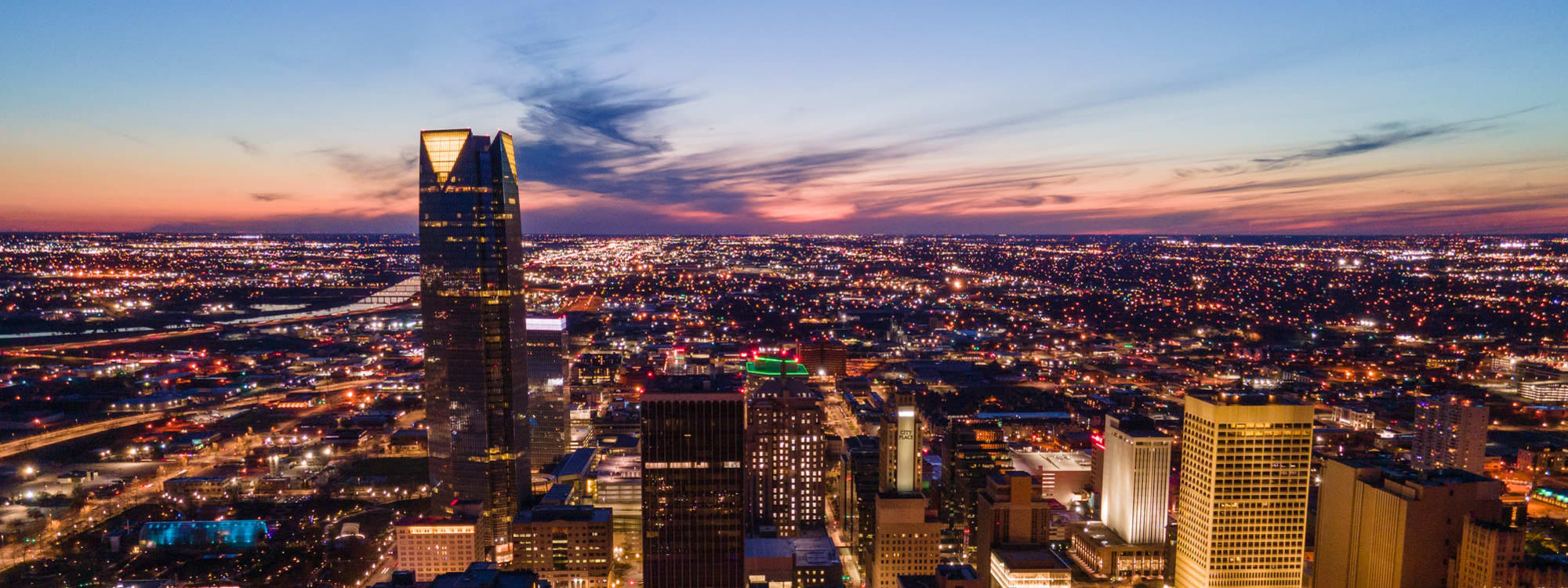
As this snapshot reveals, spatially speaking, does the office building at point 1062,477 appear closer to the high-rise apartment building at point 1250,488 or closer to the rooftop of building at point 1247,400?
the high-rise apartment building at point 1250,488

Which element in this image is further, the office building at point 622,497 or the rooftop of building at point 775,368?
the rooftop of building at point 775,368

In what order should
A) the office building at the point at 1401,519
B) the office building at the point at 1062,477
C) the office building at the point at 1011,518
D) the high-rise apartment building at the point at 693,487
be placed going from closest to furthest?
the high-rise apartment building at the point at 693,487, the office building at the point at 1401,519, the office building at the point at 1011,518, the office building at the point at 1062,477

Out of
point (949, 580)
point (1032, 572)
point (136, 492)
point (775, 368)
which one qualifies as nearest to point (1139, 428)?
point (1032, 572)

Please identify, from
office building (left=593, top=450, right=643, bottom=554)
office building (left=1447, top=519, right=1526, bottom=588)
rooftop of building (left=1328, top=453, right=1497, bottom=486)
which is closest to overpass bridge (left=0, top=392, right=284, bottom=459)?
office building (left=593, top=450, right=643, bottom=554)

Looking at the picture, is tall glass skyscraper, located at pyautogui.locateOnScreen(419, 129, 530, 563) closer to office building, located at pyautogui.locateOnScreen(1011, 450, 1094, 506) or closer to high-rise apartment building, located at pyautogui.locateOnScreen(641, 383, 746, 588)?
high-rise apartment building, located at pyautogui.locateOnScreen(641, 383, 746, 588)

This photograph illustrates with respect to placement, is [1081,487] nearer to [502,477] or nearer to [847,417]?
[847,417]

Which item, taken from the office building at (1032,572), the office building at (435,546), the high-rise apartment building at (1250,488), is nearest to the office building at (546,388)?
the office building at (435,546)

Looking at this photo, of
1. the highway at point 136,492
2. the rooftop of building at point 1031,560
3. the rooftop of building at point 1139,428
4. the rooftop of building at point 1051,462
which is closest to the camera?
the rooftop of building at point 1031,560
